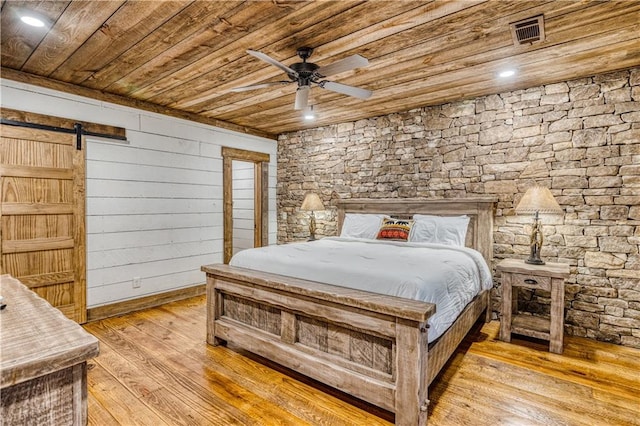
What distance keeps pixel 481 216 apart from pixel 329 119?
8.12 feet

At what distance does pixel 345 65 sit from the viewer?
235cm

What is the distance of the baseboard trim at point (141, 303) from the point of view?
12.2ft

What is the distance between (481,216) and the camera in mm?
3744

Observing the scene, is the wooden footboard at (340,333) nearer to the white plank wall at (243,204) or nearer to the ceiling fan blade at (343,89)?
the ceiling fan blade at (343,89)

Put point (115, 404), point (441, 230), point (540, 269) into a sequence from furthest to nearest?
point (441, 230)
point (540, 269)
point (115, 404)

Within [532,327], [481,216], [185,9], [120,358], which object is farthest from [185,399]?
[481,216]

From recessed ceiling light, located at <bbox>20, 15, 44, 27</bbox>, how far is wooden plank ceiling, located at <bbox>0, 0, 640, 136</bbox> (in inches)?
2.0

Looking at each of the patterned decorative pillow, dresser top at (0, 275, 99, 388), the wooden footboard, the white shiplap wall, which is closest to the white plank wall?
the white shiplap wall

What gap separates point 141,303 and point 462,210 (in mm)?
3981

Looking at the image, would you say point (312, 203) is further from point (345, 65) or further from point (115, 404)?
point (115, 404)

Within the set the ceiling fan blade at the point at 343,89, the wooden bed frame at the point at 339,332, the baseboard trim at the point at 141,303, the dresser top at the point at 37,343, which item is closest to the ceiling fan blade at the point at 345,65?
the ceiling fan blade at the point at 343,89

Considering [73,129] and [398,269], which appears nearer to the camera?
[398,269]

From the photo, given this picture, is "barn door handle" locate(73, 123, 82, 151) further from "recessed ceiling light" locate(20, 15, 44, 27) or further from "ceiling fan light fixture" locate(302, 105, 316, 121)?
"ceiling fan light fixture" locate(302, 105, 316, 121)

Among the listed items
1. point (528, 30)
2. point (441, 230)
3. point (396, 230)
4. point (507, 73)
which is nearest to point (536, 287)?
point (441, 230)
